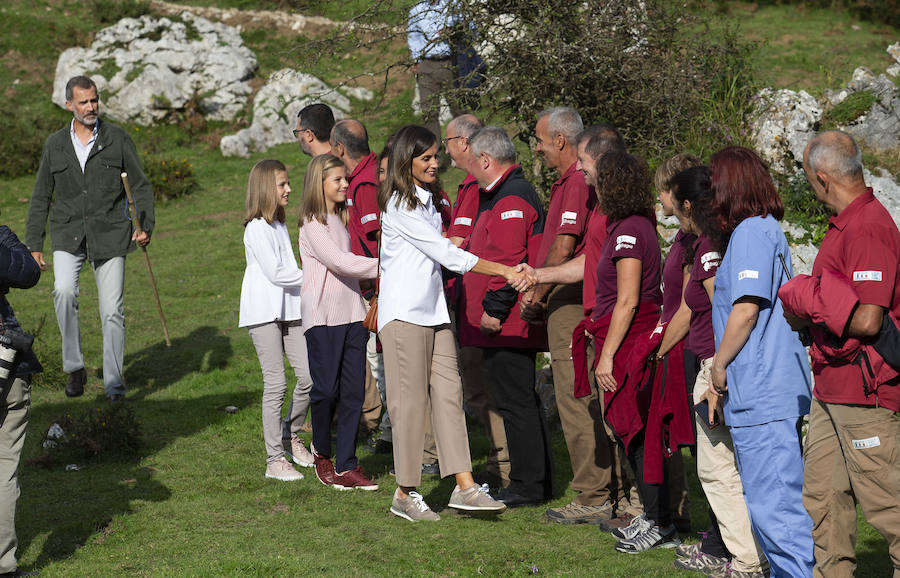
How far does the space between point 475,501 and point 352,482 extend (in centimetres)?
132

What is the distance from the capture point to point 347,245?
689cm

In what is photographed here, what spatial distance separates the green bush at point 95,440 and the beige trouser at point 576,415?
3601mm

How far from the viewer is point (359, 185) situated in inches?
298

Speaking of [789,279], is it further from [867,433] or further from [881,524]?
[881,524]

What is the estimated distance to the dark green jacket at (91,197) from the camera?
9.20 metres

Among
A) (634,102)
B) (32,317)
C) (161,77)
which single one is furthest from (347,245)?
(161,77)

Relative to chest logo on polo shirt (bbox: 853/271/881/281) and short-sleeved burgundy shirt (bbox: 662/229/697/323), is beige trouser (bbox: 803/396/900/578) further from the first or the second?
short-sleeved burgundy shirt (bbox: 662/229/697/323)

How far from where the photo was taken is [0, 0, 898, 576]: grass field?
538cm

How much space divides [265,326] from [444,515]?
199cm

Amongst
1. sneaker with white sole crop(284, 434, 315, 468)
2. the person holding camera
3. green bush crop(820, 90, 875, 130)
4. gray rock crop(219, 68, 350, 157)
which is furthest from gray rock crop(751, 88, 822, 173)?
gray rock crop(219, 68, 350, 157)

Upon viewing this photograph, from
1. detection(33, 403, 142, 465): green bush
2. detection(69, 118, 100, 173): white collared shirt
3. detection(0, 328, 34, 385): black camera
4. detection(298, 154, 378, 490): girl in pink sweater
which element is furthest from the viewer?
detection(69, 118, 100, 173): white collared shirt

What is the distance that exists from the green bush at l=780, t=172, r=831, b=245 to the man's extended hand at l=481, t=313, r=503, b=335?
401 centimetres

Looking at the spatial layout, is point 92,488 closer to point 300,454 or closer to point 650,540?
point 300,454

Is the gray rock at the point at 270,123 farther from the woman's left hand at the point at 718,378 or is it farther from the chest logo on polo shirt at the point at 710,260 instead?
the woman's left hand at the point at 718,378
